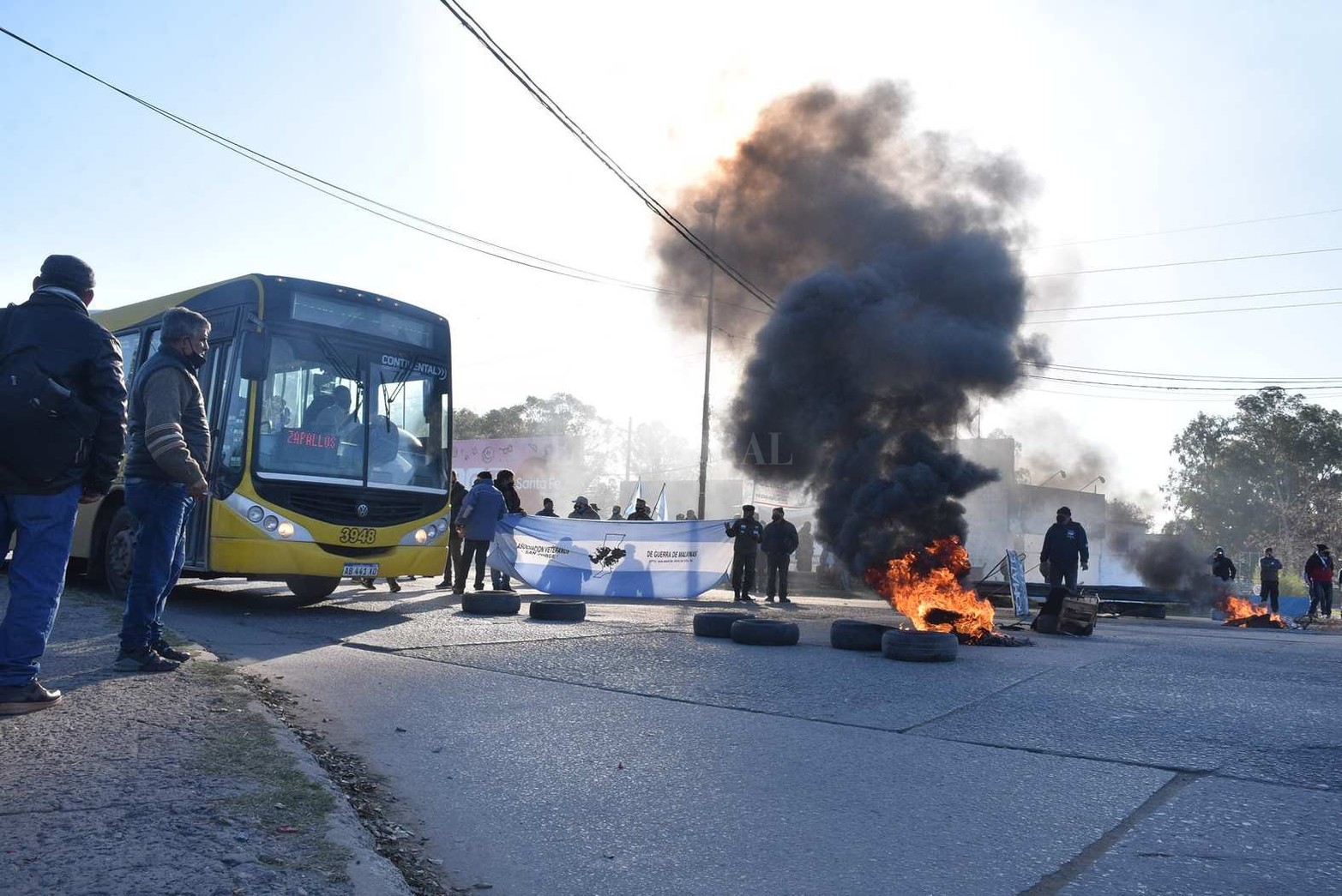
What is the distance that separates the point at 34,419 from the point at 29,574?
2.21ft

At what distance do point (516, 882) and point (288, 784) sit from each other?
3.44 feet

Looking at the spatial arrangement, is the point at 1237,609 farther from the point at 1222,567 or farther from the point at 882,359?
the point at 882,359

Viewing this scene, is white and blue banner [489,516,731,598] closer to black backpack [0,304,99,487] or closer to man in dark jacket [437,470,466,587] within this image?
man in dark jacket [437,470,466,587]

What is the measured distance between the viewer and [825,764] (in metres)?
4.15

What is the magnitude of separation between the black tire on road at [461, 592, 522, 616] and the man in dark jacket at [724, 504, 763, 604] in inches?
Answer: 232

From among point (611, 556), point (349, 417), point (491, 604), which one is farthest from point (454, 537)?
point (349, 417)

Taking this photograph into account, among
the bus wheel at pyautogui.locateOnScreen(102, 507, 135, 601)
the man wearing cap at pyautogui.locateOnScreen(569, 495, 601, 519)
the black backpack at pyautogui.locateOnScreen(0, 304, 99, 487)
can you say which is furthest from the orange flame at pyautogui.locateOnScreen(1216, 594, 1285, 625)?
the black backpack at pyautogui.locateOnScreen(0, 304, 99, 487)

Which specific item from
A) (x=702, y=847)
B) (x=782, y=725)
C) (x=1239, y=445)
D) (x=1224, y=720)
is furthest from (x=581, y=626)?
(x=1239, y=445)

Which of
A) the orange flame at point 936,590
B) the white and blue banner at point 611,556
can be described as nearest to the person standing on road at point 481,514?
the white and blue banner at point 611,556

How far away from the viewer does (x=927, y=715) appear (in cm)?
529

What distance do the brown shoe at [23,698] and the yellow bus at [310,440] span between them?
17.1 ft

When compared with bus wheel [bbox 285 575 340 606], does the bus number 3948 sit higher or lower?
higher

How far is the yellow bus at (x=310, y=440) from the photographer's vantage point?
30.6ft

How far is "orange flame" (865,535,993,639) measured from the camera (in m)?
9.57
